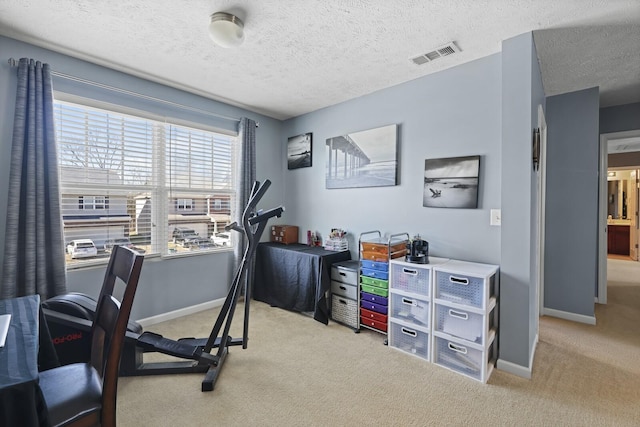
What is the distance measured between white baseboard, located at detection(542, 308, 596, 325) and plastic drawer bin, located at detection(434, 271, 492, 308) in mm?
1956

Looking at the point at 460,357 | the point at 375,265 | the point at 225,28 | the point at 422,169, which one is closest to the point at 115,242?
the point at 225,28

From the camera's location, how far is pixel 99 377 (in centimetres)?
134

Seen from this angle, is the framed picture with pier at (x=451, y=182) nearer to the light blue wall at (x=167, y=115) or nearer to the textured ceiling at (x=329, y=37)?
the textured ceiling at (x=329, y=37)

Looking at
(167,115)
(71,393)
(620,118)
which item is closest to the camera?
(71,393)

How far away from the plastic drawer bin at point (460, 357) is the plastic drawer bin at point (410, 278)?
15.0 inches

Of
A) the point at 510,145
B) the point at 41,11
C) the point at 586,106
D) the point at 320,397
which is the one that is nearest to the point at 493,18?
the point at 510,145

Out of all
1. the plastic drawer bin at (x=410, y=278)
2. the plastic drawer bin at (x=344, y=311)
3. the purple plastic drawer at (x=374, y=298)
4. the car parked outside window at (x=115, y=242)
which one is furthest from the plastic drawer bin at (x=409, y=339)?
the car parked outside window at (x=115, y=242)

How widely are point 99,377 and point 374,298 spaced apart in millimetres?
2099

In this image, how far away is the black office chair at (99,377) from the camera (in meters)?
1.14

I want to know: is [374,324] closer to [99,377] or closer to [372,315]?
[372,315]

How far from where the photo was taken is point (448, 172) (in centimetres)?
275

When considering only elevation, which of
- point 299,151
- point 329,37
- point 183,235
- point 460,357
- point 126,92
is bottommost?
point 460,357

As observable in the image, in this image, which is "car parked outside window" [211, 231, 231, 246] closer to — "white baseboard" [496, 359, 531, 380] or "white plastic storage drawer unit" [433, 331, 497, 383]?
"white plastic storage drawer unit" [433, 331, 497, 383]

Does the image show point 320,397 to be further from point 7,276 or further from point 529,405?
point 7,276
